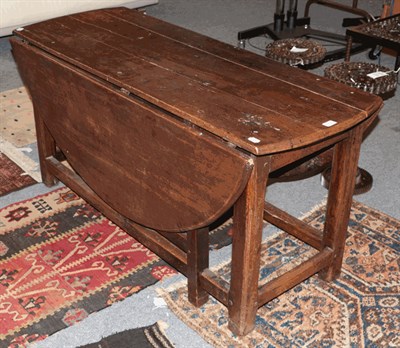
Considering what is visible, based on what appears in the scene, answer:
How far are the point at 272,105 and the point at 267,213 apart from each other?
0.62m

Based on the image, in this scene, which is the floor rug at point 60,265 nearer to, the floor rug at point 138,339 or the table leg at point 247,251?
the floor rug at point 138,339

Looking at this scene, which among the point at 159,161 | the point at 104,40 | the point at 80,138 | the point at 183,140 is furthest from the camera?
the point at 104,40

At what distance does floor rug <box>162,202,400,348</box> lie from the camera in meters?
2.10

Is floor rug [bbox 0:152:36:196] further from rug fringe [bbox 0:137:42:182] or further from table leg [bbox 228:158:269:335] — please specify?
table leg [bbox 228:158:269:335]

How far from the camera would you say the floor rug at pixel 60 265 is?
2.19 m

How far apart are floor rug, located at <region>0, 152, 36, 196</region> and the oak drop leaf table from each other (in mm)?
403

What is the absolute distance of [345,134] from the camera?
1.99m

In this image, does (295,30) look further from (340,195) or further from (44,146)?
(340,195)

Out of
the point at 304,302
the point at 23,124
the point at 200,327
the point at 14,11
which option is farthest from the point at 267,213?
the point at 14,11

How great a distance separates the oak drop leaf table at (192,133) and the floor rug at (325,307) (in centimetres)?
6

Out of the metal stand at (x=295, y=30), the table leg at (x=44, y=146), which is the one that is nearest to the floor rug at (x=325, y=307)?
the table leg at (x=44, y=146)

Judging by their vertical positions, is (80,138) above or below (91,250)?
above

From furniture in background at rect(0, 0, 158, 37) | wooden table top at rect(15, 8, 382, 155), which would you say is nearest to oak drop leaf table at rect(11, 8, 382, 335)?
wooden table top at rect(15, 8, 382, 155)

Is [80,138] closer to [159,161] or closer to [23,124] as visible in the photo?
[159,161]
